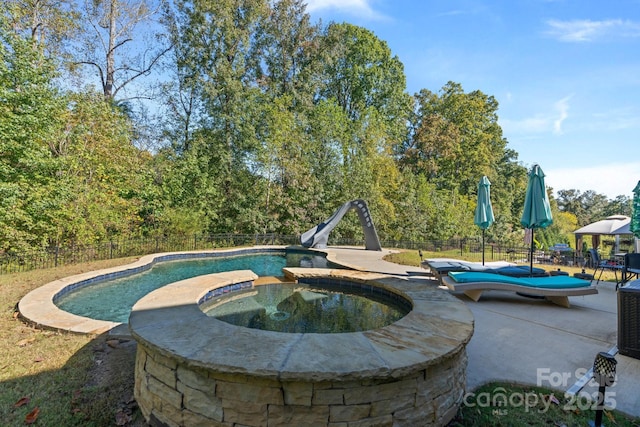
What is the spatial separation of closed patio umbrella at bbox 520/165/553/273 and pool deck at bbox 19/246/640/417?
5.65 ft

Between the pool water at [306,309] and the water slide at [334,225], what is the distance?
24.0 feet

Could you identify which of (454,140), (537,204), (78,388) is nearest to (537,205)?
(537,204)

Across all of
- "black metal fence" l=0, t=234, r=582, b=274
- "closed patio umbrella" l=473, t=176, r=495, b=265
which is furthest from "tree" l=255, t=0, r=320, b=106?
"closed patio umbrella" l=473, t=176, r=495, b=265

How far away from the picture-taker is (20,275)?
6.82 m

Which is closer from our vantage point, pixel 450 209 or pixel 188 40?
pixel 188 40

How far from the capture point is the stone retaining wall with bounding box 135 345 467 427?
1808 millimetres

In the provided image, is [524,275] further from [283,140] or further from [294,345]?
[283,140]

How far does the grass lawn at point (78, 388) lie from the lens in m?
2.25

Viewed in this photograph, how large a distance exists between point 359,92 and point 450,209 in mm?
11370

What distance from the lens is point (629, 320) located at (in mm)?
3359

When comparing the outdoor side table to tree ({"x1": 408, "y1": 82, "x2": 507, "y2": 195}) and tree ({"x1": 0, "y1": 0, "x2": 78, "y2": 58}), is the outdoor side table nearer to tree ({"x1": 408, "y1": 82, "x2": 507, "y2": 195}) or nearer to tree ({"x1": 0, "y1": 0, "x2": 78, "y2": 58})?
tree ({"x1": 0, "y1": 0, "x2": 78, "y2": 58})

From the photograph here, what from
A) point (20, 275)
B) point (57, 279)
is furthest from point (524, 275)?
point (20, 275)

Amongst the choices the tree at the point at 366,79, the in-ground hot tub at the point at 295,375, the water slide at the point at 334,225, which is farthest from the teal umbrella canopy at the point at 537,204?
the tree at the point at 366,79

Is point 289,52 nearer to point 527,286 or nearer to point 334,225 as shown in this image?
point 334,225
